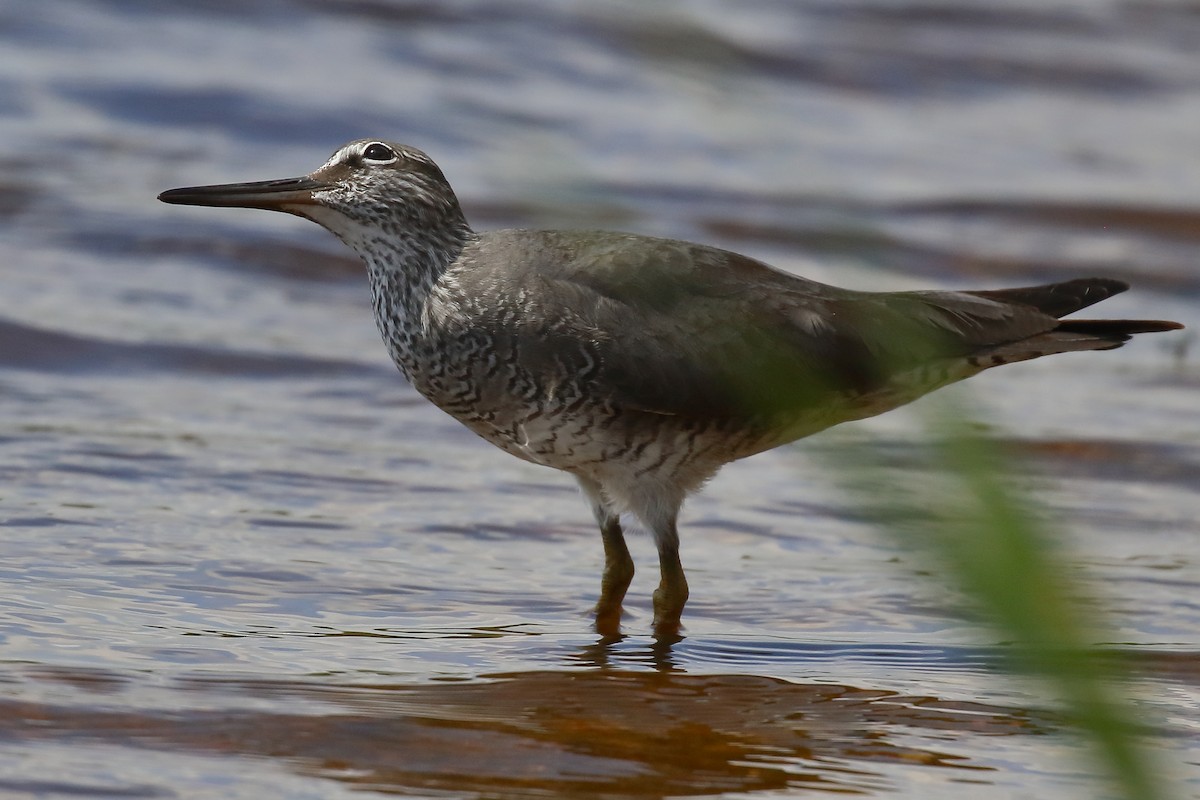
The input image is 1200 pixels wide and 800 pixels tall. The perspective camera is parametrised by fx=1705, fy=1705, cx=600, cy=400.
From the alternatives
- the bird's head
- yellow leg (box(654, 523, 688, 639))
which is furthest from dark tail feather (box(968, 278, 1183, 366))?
the bird's head

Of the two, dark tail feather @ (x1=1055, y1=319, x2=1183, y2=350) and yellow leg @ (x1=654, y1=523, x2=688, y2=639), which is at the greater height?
dark tail feather @ (x1=1055, y1=319, x2=1183, y2=350)

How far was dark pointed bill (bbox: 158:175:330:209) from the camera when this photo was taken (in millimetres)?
5629

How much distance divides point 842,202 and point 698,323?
3697 millimetres

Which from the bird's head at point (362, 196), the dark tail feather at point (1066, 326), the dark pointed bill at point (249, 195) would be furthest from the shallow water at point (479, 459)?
the dark pointed bill at point (249, 195)

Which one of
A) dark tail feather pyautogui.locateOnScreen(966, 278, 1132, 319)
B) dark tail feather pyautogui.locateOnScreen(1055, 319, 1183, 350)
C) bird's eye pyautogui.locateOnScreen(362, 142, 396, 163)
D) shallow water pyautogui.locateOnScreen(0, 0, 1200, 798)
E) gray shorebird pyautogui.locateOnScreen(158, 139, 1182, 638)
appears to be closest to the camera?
shallow water pyautogui.locateOnScreen(0, 0, 1200, 798)

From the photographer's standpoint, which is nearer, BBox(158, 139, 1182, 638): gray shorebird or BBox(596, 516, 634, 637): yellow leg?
BBox(158, 139, 1182, 638): gray shorebird

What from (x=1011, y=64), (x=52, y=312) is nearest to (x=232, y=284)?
(x=52, y=312)

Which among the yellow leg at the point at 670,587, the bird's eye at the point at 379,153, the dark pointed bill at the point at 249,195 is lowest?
the yellow leg at the point at 670,587

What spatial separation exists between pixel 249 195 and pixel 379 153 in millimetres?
458

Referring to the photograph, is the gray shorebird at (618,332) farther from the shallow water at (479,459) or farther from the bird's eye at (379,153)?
the shallow water at (479,459)

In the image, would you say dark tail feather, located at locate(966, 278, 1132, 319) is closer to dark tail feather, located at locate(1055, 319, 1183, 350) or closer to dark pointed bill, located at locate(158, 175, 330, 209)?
dark tail feather, located at locate(1055, 319, 1183, 350)

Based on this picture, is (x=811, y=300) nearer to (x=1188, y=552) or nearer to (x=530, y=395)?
(x=530, y=395)

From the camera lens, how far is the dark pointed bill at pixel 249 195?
5.63 m

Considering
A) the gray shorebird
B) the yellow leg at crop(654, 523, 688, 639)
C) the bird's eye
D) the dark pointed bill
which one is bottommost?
the yellow leg at crop(654, 523, 688, 639)
